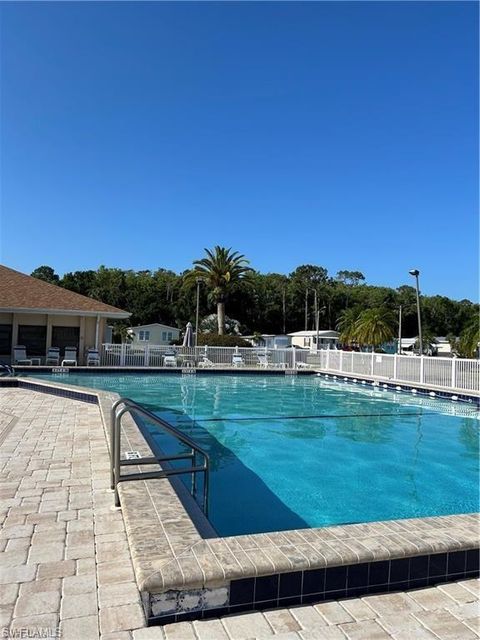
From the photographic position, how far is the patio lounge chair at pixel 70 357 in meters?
19.2

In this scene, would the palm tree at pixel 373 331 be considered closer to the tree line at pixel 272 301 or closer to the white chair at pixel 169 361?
the tree line at pixel 272 301

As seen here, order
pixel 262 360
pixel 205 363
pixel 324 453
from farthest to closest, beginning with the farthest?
1. pixel 262 360
2. pixel 205 363
3. pixel 324 453

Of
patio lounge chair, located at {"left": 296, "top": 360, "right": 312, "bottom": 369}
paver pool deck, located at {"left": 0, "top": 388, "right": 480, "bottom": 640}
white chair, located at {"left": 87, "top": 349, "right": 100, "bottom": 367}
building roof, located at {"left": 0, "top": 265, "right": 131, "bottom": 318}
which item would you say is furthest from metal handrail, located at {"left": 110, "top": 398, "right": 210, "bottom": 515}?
patio lounge chair, located at {"left": 296, "top": 360, "right": 312, "bottom": 369}

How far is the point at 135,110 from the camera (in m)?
14.8

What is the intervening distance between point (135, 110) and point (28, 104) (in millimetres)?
3678

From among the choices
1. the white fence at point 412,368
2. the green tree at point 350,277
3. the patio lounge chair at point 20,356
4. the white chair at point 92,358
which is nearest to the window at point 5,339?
the patio lounge chair at point 20,356

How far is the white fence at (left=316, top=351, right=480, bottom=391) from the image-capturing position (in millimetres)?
13992

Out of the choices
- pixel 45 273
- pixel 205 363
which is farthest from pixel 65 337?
pixel 45 273

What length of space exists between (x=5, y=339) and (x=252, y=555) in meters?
19.8

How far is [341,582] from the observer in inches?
110

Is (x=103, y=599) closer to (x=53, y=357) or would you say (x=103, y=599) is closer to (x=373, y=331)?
(x=53, y=357)

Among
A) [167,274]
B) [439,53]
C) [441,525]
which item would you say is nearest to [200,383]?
[439,53]

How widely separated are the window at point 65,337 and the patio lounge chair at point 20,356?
1613mm

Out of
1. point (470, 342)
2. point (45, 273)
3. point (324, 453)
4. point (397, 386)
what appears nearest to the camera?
point (324, 453)
